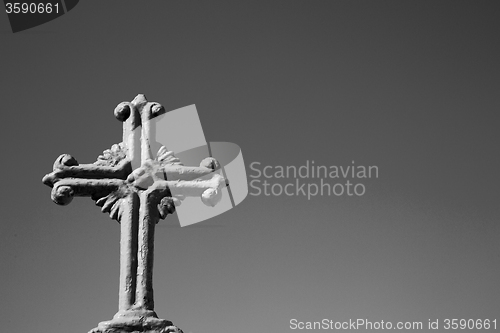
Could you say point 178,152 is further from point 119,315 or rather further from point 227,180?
point 119,315

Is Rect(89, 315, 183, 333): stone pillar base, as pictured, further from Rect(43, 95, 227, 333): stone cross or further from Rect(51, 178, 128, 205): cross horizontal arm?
Rect(51, 178, 128, 205): cross horizontal arm

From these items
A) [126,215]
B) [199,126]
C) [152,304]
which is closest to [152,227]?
[126,215]

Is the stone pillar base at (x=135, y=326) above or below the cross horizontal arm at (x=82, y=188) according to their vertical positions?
below

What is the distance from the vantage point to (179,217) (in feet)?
10.6

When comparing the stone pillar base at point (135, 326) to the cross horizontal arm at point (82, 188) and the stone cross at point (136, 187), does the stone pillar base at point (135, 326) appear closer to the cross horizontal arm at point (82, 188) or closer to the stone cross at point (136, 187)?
the stone cross at point (136, 187)

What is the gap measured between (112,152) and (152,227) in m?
0.39

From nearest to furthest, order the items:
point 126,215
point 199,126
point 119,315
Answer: point 119,315 → point 126,215 → point 199,126

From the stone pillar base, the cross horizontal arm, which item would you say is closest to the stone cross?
the cross horizontal arm

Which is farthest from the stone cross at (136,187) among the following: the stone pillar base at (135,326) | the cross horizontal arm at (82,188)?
the stone pillar base at (135,326)

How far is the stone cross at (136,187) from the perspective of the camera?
9.61 feet

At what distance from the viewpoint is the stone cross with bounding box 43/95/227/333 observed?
2.93 metres

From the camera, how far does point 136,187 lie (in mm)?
3068

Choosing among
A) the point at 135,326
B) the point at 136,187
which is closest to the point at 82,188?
the point at 136,187

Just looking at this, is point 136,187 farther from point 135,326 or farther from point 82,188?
point 135,326
